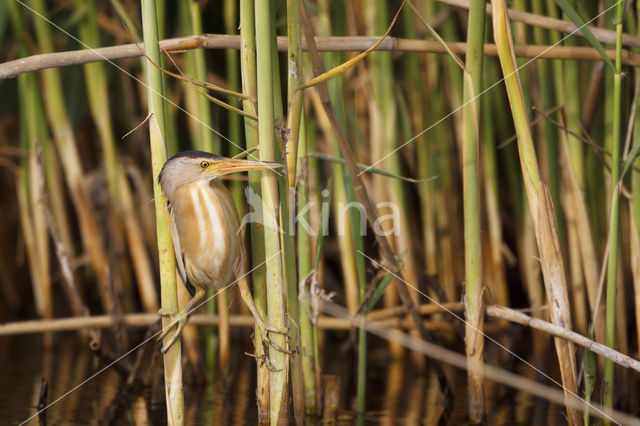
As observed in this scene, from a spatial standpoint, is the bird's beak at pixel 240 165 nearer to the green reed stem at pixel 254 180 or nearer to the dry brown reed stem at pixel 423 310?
the green reed stem at pixel 254 180

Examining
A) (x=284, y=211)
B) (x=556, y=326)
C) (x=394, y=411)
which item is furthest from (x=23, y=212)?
(x=556, y=326)

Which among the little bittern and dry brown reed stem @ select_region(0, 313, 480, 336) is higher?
the little bittern

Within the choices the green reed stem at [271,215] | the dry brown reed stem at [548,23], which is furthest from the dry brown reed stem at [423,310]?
the green reed stem at [271,215]

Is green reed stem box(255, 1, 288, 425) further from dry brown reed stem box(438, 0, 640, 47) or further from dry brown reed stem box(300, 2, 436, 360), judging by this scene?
dry brown reed stem box(438, 0, 640, 47)

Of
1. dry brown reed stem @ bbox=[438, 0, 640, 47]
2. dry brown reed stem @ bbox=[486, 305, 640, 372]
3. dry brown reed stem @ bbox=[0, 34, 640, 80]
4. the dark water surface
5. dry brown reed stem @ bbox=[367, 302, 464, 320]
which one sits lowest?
the dark water surface

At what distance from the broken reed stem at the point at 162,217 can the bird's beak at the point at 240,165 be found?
127 millimetres

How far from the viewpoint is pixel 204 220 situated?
5.33 feet

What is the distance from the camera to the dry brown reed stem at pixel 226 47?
1.71 metres

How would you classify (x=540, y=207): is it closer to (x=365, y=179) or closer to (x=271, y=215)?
(x=271, y=215)

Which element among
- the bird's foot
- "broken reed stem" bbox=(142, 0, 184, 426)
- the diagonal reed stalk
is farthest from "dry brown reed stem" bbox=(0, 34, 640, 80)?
the bird's foot

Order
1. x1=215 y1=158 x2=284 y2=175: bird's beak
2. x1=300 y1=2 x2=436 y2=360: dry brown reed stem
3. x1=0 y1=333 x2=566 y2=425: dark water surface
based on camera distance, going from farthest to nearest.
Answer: x1=0 y1=333 x2=566 y2=425: dark water surface
x1=300 y1=2 x2=436 y2=360: dry brown reed stem
x1=215 y1=158 x2=284 y2=175: bird's beak

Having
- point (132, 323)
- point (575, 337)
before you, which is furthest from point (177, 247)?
point (132, 323)

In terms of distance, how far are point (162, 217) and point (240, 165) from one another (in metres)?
0.19

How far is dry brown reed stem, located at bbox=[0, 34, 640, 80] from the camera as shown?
67.4 inches
